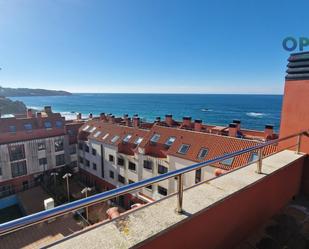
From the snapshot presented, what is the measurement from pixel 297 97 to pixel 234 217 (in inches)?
119

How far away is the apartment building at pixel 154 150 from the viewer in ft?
50.3

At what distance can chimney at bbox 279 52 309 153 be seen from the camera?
4215 mm

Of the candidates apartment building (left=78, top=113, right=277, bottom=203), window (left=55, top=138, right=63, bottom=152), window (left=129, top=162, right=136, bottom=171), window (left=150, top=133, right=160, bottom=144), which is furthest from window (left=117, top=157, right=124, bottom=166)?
window (left=55, top=138, right=63, bottom=152)

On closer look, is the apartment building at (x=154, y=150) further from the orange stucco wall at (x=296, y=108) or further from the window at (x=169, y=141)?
the orange stucco wall at (x=296, y=108)

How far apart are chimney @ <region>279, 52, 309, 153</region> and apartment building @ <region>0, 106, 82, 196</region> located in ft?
79.0

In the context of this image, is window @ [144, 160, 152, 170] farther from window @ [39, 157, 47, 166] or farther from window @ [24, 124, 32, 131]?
window @ [24, 124, 32, 131]

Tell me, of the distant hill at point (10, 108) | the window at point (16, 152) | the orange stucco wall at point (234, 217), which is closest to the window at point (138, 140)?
the window at point (16, 152)

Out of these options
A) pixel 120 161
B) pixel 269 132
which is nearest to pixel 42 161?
pixel 120 161

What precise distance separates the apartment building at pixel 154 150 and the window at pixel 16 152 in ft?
19.8

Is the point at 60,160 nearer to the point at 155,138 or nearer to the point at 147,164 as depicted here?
the point at 147,164

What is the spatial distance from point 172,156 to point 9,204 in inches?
672

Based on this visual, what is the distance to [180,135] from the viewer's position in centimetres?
1803

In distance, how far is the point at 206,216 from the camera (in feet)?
8.02

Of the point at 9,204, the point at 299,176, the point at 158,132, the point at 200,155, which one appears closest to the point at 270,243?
the point at 299,176
